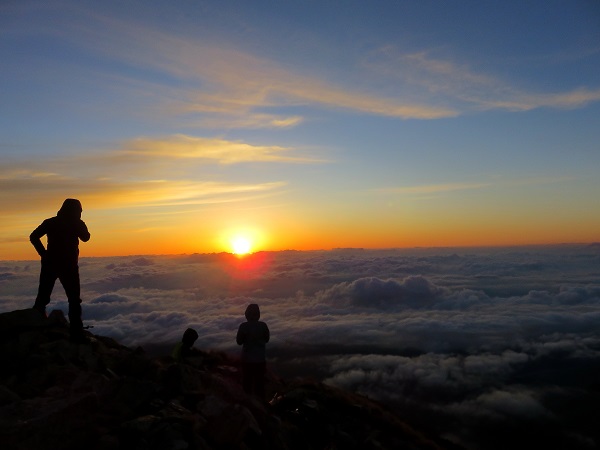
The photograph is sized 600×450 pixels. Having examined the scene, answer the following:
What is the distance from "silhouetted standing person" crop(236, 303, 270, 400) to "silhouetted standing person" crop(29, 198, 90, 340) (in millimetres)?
4589

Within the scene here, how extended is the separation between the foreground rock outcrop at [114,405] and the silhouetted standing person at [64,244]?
1.54 m

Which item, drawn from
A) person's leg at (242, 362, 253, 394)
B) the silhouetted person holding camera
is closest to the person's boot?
the silhouetted person holding camera

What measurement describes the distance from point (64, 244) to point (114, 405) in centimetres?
433

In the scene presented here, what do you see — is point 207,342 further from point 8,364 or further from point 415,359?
point 8,364

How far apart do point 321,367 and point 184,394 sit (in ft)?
565

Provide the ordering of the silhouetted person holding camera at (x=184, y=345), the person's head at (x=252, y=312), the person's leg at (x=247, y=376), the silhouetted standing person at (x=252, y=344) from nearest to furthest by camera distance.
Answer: the person's head at (x=252, y=312) < the silhouetted standing person at (x=252, y=344) < the person's leg at (x=247, y=376) < the silhouetted person holding camera at (x=184, y=345)

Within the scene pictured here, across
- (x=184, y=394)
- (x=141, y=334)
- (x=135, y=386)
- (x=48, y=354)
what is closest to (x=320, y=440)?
(x=184, y=394)

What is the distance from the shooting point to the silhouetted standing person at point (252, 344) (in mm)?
12094

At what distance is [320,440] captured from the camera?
523 inches

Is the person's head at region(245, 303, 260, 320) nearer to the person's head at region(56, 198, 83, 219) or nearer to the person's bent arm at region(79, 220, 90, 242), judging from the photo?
the person's bent arm at region(79, 220, 90, 242)

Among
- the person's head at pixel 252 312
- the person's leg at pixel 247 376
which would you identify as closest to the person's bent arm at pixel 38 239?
the person's head at pixel 252 312

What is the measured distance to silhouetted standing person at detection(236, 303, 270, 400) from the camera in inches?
476

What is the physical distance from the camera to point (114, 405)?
350 inches

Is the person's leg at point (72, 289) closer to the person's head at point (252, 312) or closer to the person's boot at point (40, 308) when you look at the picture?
the person's boot at point (40, 308)
